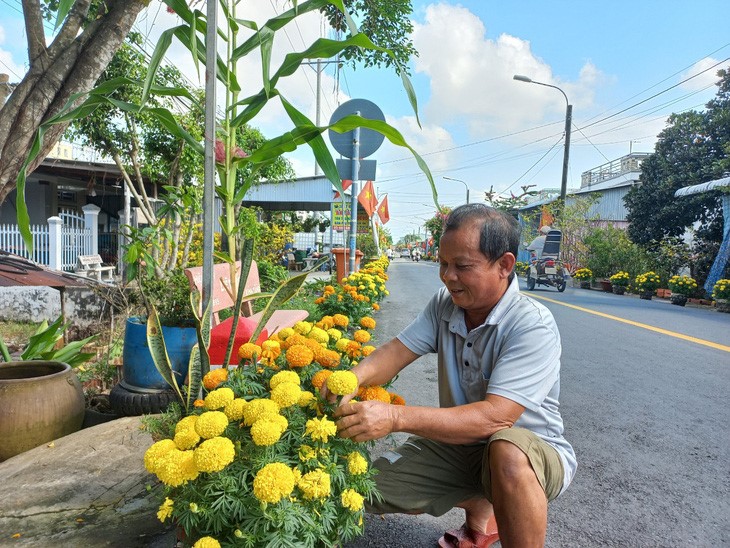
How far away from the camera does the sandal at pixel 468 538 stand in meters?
2.05

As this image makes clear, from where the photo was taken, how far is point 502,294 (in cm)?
197

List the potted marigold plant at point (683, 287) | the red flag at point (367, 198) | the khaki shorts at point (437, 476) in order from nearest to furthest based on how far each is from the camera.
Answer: the khaki shorts at point (437, 476) → the red flag at point (367, 198) → the potted marigold plant at point (683, 287)

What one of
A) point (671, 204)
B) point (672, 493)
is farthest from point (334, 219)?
point (671, 204)

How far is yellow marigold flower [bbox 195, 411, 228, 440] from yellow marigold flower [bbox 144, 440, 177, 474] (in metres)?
0.09

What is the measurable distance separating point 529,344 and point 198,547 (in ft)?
3.96

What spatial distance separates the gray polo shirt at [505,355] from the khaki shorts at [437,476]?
12 cm

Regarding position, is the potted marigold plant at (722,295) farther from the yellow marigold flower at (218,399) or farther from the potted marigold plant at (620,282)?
the yellow marigold flower at (218,399)

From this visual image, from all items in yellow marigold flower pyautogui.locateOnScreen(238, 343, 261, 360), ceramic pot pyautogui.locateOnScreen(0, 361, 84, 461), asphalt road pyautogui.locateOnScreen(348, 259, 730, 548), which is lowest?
asphalt road pyautogui.locateOnScreen(348, 259, 730, 548)

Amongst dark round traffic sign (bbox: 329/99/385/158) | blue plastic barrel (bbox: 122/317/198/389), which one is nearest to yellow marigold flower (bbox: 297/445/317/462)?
blue plastic barrel (bbox: 122/317/198/389)

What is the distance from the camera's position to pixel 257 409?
1.39m

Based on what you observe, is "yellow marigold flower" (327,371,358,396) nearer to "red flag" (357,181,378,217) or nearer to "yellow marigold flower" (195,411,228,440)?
"yellow marigold flower" (195,411,228,440)

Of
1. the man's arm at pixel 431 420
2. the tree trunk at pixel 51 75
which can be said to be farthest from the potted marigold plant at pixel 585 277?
the man's arm at pixel 431 420

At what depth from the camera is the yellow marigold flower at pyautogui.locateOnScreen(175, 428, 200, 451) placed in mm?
1351

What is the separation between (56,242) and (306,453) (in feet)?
33.1
